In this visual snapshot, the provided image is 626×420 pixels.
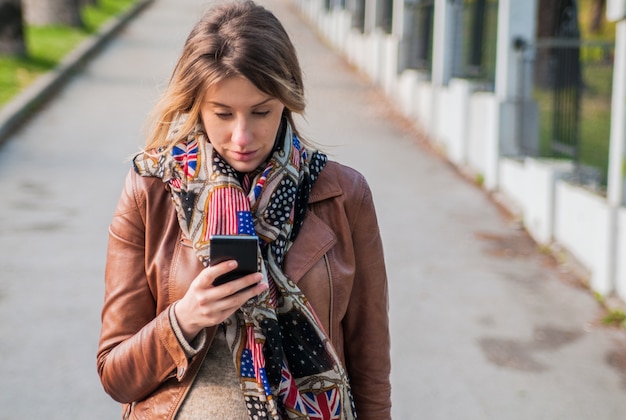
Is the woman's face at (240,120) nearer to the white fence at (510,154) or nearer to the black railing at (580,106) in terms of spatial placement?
the white fence at (510,154)

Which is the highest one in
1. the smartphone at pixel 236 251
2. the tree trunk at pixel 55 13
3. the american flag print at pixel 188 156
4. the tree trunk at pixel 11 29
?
the tree trunk at pixel 55 13

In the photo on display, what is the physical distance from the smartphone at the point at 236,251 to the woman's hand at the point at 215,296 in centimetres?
1

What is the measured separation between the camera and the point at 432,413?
194 inches

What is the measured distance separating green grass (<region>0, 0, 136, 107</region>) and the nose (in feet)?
38.7

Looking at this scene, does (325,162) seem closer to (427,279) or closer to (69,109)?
(427,279)

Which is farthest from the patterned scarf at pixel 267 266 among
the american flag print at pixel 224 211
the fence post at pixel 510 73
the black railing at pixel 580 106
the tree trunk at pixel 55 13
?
the tree trunk at pixel 55 13

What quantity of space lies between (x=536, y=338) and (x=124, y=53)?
1566 cm

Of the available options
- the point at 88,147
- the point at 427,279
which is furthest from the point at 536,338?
the point at 88,147

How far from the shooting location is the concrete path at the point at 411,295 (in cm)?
504

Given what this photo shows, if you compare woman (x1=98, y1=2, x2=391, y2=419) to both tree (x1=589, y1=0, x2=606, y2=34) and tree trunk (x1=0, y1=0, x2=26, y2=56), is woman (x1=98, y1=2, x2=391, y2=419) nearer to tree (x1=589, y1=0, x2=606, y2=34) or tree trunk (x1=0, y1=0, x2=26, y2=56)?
tree trunk (x1=0, y1=0, x2=26, y2=56)

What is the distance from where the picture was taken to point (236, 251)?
1.97m

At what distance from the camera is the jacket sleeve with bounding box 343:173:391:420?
2.39m

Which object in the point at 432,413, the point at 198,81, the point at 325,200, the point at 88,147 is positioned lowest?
the point at 432,413

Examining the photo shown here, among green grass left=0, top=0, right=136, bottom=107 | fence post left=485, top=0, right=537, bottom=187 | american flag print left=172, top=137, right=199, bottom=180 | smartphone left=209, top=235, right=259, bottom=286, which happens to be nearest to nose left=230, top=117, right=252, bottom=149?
american flag print left=172, top=137, right=199, bottom=180
